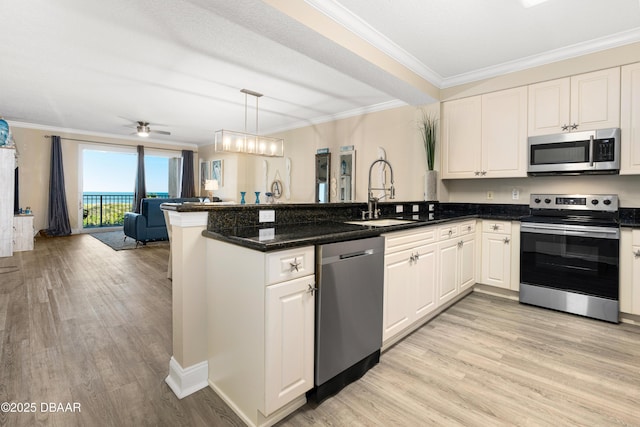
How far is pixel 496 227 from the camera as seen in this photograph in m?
3.33

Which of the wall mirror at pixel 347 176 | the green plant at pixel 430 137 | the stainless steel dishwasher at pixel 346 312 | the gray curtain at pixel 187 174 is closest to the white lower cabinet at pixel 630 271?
the green plant at pixel 430 137

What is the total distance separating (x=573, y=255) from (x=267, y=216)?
284 centimetres

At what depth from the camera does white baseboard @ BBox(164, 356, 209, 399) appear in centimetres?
171

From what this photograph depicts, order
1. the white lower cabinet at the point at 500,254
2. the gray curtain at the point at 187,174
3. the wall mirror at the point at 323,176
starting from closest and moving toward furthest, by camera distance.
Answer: the white lower cabinet at the point at 500,254 → the wall mirror at the point at 323,176 → the gray curtain at the point at 187,174

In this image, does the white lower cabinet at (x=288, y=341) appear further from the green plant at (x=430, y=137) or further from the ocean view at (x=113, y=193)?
the ocean view at (x=113, y=193)

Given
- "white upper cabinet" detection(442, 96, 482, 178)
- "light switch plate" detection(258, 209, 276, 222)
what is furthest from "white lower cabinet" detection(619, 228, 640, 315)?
"light switch plate" detection(258, 209, 276, 222)

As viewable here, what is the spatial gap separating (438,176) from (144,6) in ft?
11.4

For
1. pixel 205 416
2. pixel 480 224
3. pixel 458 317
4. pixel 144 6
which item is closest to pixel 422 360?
pixel 458 317

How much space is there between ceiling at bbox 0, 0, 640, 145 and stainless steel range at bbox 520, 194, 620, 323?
1493mm

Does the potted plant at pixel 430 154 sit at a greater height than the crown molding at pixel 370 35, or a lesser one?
lesser

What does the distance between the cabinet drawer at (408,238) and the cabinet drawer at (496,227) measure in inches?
47.0

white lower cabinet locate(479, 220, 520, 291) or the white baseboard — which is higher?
white lower cabinet locate(479, 220, 520, 291)

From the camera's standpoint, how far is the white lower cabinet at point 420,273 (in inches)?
83.3

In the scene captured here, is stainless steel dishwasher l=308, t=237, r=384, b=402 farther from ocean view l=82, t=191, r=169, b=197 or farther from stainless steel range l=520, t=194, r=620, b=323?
ocean view l=82, t=191, r=169, b=197
